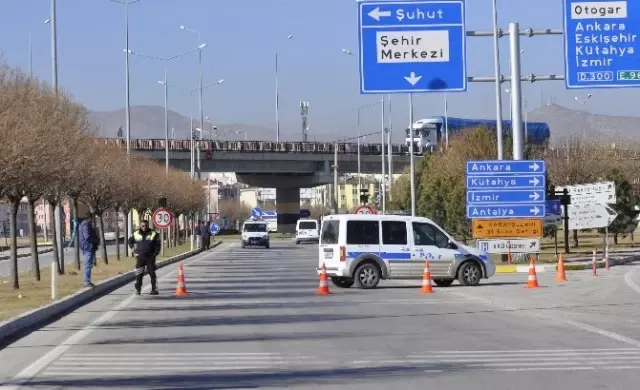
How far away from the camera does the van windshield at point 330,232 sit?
30.0 metres

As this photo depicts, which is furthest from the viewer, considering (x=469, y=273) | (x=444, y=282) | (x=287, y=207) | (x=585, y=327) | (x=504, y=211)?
(x=287, y=207)

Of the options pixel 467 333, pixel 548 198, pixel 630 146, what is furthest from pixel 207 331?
pixel 630 146

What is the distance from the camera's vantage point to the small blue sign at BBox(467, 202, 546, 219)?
123ft

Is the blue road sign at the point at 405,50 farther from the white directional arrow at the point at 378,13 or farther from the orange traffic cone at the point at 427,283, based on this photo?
the orange traffic cone at the point at 427,283

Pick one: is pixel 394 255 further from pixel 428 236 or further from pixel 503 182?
pixel 503 182

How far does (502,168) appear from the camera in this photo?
37.2 m

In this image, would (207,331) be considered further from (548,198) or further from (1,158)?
(548,198)

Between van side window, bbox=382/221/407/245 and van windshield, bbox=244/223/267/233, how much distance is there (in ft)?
154

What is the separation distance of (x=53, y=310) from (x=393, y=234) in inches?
401

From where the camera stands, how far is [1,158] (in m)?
23.2

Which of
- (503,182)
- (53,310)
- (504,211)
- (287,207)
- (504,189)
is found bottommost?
(53,310)

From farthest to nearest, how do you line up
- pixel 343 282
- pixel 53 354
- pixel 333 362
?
1. pixel 343 282
2. pixel 53 354
3. pixel 333 362

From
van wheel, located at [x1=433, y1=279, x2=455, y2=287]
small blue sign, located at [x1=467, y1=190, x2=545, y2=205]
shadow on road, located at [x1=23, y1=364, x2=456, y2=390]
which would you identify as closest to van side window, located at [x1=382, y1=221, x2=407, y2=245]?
van wheel, located at [x1=433, y1=279, x2=455, y2=287]

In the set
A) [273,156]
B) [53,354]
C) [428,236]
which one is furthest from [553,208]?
[273,156]
